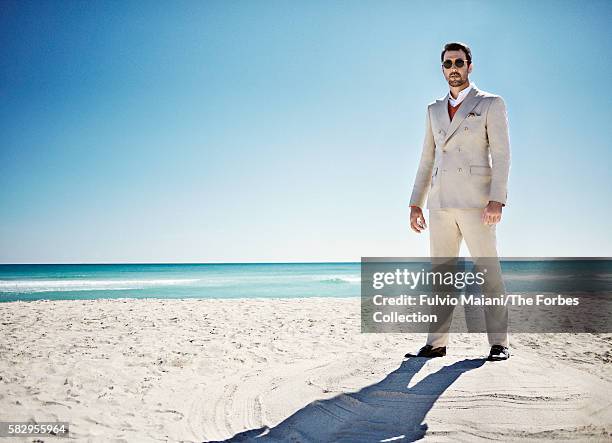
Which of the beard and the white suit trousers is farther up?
the beard

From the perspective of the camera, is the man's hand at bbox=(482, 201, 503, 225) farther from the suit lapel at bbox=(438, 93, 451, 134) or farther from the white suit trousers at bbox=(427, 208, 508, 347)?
the suit lapel at bbox=(438, 93, 451, 134)

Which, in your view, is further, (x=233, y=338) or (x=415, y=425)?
(x=233, y=338)

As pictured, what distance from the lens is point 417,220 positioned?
3.54 m

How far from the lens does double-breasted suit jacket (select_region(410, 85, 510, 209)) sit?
3035mm

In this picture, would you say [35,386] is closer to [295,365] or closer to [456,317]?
[295,365]

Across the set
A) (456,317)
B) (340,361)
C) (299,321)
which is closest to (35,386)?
(340,361)

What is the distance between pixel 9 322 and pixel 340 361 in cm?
597

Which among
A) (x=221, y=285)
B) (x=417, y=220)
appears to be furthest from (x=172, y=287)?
(x=417, y=220)

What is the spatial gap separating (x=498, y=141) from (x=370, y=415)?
2.12 m

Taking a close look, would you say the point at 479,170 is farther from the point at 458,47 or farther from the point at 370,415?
the point at 370,415

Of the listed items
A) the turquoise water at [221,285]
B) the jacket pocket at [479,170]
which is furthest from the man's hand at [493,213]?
the turquoise water at [221,285]

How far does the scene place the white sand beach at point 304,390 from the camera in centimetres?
223

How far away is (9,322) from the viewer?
6.64 m

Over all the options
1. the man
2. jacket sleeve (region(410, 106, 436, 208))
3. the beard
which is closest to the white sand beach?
the man
